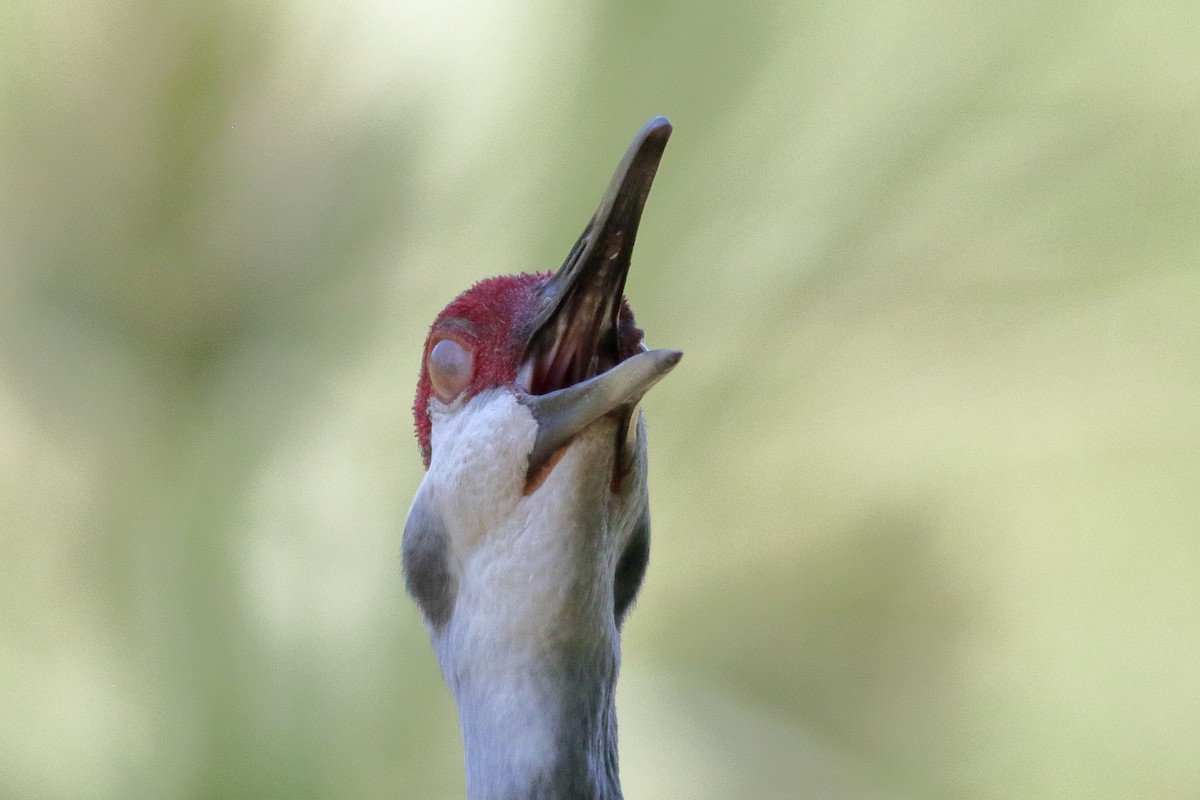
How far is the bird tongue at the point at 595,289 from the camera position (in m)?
0.55

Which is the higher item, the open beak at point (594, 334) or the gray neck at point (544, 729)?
the open beak at point (594, 334)

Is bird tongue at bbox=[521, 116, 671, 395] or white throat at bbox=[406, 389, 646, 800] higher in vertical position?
bird tongue at bbox=[521, 116, 671, 395]

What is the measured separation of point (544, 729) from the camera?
0.57m

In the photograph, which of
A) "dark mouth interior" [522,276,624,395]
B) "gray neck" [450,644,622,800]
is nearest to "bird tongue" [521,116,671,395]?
"dark mouth interior" [522,276,624,395]

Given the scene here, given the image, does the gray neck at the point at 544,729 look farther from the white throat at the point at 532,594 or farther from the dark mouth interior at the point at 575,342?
the dark mouth interior at the point at 575,342

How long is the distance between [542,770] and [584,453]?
0.16 m

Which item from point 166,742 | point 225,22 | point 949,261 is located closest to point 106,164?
point 225,22

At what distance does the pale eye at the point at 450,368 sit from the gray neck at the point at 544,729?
15 cm

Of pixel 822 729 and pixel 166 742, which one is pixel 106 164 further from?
pixel 822 729

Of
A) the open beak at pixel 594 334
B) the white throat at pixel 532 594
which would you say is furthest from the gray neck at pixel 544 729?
the open beak at pixel 594 334

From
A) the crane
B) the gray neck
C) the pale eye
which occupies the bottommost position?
the gray neck

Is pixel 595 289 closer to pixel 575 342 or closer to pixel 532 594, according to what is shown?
pixel 575 342

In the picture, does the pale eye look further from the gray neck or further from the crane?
the gray neck

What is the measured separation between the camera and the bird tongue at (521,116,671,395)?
547 millimetres
